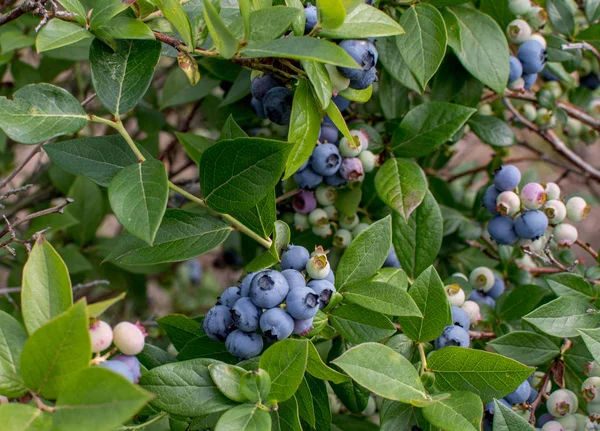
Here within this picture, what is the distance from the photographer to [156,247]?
4.41 ft

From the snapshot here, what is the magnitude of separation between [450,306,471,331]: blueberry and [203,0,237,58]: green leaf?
0.81 metres

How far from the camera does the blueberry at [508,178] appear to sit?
179 cm

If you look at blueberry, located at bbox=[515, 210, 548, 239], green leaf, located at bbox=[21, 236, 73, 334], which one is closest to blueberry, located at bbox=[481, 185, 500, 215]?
blueberry, located at bbox=[515, 210, 548, 239]

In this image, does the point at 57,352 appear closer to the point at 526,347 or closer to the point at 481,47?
the point at 526,347

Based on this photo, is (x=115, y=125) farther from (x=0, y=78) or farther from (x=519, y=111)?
(x=519, y=111)

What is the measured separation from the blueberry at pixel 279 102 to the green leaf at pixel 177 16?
0.28 meters

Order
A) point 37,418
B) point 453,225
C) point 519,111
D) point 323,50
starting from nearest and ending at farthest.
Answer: point 37,418
point 323,50
point 453,225
point 519,111

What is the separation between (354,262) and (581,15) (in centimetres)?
192

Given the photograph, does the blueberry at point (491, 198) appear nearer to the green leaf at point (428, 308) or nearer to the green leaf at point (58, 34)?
the green leaf at point (428, 308)

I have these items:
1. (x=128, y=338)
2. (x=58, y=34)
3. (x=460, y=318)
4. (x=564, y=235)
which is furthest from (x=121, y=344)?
(x=564, y=235)

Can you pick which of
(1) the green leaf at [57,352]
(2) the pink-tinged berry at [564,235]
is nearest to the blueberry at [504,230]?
(2) the pink-tinged berry at [564,235]

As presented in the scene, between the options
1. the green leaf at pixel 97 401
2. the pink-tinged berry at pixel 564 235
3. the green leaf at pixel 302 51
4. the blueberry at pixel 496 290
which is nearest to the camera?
the green leaf at pixel 97 401

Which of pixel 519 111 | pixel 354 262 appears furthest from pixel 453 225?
pixel 354 262

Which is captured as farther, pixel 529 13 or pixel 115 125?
pixel 529 13
